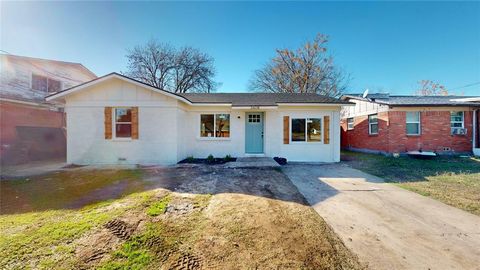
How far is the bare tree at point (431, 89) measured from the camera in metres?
31.1

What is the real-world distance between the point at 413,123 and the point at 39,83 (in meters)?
24.1

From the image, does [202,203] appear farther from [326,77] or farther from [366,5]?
[326,77]

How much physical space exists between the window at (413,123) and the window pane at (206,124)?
1175cm

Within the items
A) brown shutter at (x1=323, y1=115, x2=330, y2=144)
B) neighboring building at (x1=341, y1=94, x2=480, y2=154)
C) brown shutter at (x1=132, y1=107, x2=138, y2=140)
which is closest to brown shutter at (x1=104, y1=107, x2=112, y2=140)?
brown shutter at (x1=132, y1=107, x2=138, y2=140)

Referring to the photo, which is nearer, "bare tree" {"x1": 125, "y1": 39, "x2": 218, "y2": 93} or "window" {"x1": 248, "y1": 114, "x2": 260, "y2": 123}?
"window" {"x1": 248, "y1": 114, "x2": 260, "y2": 123}

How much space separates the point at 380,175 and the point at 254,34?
443 inches

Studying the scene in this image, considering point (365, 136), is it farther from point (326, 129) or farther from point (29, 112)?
point (29, 112)

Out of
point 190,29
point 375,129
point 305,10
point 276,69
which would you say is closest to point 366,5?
point 305,10

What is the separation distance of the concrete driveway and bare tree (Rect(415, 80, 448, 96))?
120 feet

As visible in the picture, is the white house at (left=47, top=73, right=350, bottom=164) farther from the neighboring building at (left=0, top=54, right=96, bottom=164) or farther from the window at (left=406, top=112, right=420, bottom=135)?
the window at (left=406, top=112, right=420, bottom=135)

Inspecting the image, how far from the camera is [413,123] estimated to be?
1206 cm

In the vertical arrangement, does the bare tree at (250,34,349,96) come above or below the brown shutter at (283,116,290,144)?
above

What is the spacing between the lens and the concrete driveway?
2678mm

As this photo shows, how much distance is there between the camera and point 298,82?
24562 millimetres
